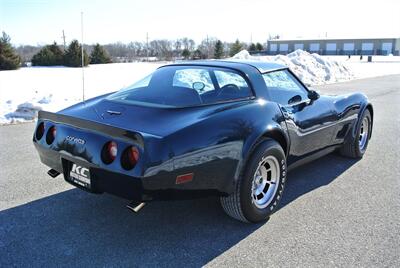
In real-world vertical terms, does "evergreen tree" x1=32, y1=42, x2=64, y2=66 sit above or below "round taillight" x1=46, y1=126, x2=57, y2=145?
above

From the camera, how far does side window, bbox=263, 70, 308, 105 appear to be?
3.74 meters

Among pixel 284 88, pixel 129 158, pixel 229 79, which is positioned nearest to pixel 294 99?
pixel 284 88

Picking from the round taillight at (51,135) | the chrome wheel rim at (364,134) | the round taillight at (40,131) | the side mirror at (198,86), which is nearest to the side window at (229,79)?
the side mirror at (198,86)

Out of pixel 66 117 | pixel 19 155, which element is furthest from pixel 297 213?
pixel 19 155

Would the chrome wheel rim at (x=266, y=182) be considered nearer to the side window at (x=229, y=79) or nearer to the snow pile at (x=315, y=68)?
the side window at (x=229, y=79)

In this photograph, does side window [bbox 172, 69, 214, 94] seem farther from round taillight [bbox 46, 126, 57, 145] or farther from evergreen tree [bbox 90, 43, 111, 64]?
evergreen tree [bbox 90, 43, 111, 64]

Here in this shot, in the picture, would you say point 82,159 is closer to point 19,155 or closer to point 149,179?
point 149,179

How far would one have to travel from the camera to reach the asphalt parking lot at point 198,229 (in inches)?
106

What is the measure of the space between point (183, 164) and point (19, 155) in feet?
11.1

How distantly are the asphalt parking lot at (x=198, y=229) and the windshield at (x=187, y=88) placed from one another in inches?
38.9

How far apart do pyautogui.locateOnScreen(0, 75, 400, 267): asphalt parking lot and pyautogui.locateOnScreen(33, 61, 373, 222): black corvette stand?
308 mm

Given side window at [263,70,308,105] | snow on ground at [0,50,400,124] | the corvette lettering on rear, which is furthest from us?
snow on ground at [0,50,400,124]

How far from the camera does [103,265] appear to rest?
259 centimetres

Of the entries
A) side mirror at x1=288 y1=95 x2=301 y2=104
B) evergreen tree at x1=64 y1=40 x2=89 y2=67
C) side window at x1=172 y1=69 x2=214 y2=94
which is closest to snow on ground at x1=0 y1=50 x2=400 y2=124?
side window at x1=172 y1=69 x2=214 y2=94
